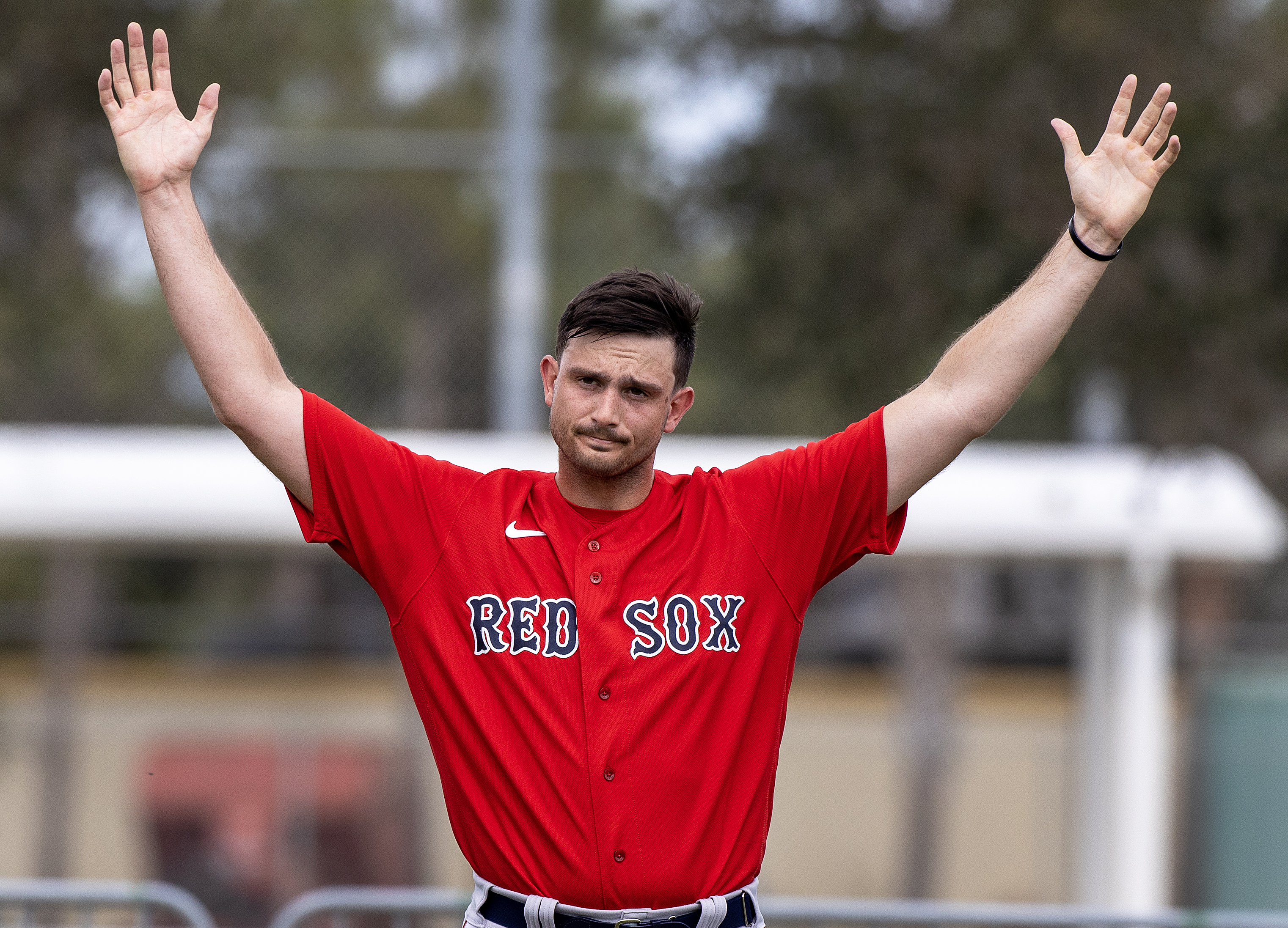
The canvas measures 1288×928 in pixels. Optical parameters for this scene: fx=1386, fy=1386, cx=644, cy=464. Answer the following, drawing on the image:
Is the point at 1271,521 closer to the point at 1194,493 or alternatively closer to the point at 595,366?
the point at 1194,493

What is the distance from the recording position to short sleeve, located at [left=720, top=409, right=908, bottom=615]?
96.3 inches

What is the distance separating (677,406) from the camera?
2.52 metres

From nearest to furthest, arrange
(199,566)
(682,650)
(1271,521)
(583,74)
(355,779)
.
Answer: (682,650)
(1271,521)
(583,74)
(355,779)
(199,566)

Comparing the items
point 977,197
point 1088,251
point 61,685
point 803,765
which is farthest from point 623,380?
point 803,765

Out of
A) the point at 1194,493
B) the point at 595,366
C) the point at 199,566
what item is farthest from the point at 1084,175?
the point at 199,566

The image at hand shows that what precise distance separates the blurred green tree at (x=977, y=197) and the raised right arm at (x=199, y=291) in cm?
393

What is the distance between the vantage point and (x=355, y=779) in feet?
33.2

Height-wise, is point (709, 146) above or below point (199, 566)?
above

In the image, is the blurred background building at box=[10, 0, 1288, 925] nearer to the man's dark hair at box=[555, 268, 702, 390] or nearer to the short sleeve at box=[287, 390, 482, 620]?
the man's dark hair at box=[555, 268, 702, 390]

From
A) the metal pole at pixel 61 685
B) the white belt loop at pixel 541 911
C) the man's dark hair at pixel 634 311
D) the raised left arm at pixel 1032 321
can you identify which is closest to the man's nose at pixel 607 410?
the man's dark hair at pixel 634 311

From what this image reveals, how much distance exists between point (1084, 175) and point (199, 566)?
1212 centimetres

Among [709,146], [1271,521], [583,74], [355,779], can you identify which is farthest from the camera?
[355,779]

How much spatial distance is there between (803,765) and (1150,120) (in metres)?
11.1

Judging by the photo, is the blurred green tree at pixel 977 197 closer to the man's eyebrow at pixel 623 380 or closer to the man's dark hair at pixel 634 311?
the man's dark hair at pixel 634 311
